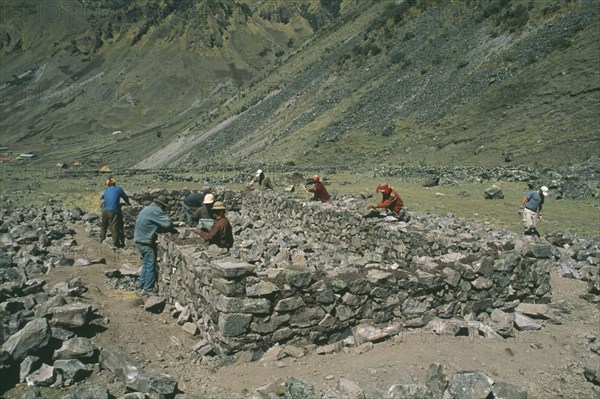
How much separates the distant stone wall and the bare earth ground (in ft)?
1.25

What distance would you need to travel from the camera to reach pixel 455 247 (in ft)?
32.9

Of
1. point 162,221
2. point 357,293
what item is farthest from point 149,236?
point 357,293

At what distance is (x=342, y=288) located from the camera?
6773 mm

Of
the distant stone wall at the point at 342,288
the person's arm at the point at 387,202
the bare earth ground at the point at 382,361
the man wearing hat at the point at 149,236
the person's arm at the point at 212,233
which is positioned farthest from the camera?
the person's arm at the point at 387,202

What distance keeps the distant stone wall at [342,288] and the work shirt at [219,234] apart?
18.2 inches

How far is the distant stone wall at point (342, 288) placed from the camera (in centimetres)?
634

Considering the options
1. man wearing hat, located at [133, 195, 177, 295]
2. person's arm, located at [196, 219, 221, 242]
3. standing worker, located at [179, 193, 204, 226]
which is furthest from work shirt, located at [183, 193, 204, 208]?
person's arm, located at [196, 219, 221, 242]

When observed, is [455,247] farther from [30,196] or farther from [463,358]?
[30,196]

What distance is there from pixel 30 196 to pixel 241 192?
13.9 meters

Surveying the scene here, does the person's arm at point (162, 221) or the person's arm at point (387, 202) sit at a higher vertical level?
the person's arm at point (162, 221)

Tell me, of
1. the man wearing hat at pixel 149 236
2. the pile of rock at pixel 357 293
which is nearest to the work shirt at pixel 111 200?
the man wearing hat at pixel 149 236

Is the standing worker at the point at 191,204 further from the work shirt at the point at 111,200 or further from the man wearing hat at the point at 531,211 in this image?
the man wearing hat at the point at 531,211

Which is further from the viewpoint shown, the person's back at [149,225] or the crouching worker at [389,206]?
the crouching worker at [389,206]

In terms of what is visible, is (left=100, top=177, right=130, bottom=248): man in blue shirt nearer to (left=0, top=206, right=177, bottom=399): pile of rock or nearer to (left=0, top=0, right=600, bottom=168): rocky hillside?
(left=0, top=206, right=177, bottom=399): pile of rock
